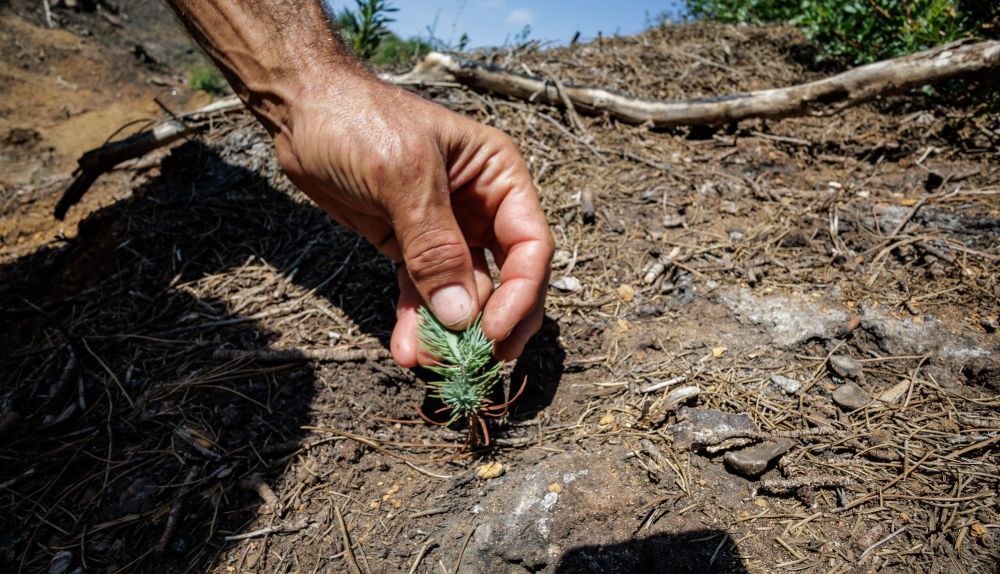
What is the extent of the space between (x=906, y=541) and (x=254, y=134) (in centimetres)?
444

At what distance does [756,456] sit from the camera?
1.74m

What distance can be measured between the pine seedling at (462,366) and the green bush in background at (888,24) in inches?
184

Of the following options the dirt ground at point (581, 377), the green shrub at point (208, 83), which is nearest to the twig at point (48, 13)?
the green shrub at point (208, 83)

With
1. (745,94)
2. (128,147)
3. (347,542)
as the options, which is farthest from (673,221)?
(128,147)

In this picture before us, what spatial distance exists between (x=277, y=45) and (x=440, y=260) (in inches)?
45.9

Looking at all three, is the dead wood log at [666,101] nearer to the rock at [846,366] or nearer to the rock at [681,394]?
the rock at [846,366]

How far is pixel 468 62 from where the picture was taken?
408cm

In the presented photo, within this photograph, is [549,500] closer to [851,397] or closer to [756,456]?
[756,456]

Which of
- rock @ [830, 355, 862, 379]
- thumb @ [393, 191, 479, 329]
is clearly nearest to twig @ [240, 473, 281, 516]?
thumb @ [393, 191, 479, 329]

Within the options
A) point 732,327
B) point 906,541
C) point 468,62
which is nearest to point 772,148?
point 732,327

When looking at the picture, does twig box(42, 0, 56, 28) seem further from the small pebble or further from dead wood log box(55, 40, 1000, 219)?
the small pebble

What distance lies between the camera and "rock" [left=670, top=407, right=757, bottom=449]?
73.2 inches

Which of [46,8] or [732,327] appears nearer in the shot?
[732,327]

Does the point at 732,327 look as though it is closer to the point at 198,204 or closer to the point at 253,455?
Answer: the point at 253,455
